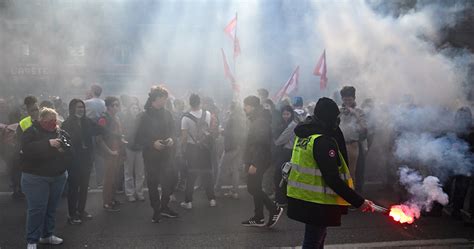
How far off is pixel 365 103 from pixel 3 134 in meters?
5.46

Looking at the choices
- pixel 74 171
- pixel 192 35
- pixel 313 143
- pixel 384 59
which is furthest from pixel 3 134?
pixel 192 35

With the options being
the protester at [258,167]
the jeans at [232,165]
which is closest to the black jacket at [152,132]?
the protester at [258,167]

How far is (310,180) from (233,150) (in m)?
3.54

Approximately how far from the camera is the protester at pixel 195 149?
623 centimetres

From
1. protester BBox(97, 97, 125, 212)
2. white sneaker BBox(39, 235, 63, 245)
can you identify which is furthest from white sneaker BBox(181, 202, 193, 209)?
white sneaker BBox(39, 235, 63, 245)

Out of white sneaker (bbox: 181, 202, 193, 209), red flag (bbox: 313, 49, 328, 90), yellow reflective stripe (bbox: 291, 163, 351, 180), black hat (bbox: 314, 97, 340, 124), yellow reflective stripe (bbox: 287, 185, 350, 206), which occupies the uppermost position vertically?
red flag (bbox: 313, 49, 328, 90)

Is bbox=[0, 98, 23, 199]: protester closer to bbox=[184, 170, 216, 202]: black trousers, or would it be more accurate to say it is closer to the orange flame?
bbox=[184, 170, 216, 202]: black trousers

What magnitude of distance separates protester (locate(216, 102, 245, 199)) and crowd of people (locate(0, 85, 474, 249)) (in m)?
0.02

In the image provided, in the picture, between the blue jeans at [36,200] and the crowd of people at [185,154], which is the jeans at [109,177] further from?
the blue jeans at [36,200]

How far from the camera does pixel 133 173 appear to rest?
22.2 ft

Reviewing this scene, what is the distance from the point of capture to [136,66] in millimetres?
16469

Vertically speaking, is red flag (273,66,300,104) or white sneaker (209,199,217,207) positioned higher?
red flag (273,66,300,104)

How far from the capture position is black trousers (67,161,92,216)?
5332 mm

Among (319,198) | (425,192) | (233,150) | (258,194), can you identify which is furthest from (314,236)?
(233,150)
